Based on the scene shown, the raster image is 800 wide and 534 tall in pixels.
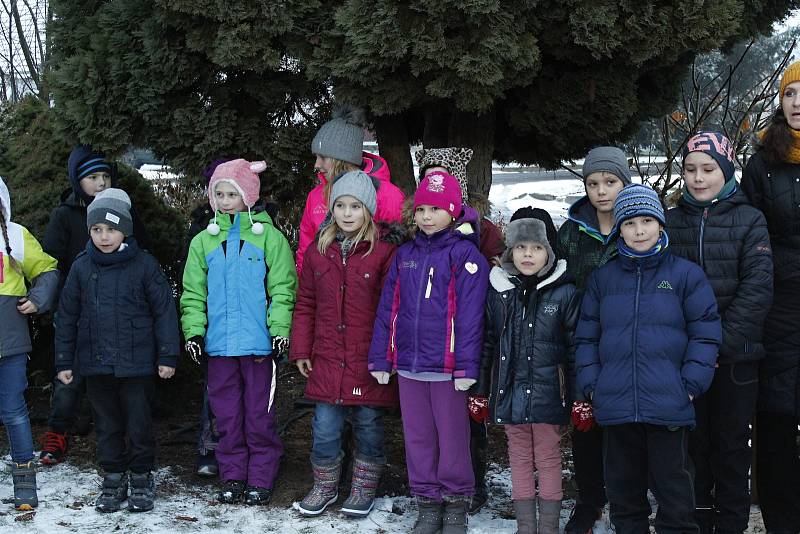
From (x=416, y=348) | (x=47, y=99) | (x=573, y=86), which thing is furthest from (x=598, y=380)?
(x=47, y=99)

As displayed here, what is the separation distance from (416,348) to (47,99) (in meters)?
4.14

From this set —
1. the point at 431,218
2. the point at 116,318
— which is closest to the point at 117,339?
the point at 116,318

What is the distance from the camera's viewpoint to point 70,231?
4699 mm

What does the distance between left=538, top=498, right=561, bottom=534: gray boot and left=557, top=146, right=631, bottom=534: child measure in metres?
0.13

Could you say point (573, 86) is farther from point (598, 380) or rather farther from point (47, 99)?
point (47, 99)

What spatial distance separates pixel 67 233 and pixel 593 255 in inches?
117

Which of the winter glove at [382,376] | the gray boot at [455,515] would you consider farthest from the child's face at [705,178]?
the gray boot at [455,515]

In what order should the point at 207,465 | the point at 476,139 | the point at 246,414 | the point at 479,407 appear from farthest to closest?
the point at 476,139 → the point at 207,465 → the point at 246,414 → the point at 479,407

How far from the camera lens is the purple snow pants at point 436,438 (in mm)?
3758

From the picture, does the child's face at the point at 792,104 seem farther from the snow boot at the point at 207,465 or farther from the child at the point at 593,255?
the snow boot at the point at 207,465

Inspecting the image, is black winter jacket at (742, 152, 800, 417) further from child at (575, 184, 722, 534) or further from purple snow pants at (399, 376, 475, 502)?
purple snow pants at (399, 376, 475, 502)

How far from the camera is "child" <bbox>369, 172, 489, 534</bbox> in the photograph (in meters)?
3.69

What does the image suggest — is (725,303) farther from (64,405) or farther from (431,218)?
(64,405)

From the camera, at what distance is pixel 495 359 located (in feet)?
12.0
